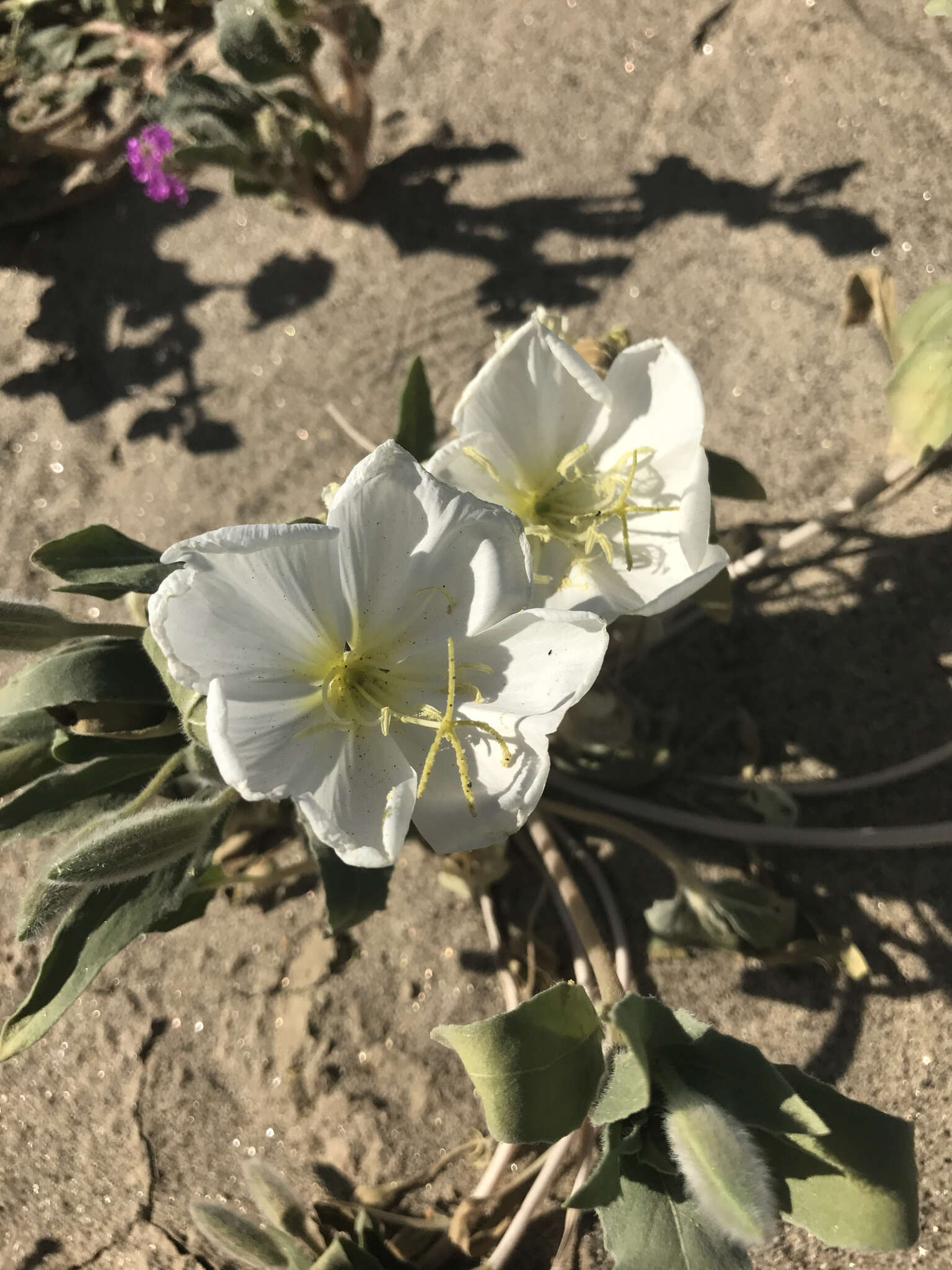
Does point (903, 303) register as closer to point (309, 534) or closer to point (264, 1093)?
point (309, 534)

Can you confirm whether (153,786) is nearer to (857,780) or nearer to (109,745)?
(109,745)

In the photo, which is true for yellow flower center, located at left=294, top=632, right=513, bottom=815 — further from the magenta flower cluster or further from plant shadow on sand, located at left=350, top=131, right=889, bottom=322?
the magenta flower cluster

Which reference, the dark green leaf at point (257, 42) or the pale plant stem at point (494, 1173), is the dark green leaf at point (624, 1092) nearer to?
the pale plant stem at point (494, 1173)

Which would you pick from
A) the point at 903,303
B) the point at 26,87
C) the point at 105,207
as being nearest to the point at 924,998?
the point at 903,303

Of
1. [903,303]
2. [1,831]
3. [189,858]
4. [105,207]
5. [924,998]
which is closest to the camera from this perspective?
[189,858]

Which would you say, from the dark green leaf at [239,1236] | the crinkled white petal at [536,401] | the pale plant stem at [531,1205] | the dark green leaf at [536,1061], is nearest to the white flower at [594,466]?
the crinkled white petal at [536,401]


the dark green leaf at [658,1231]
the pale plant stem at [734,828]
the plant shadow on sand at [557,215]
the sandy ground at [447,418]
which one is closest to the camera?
the dark green leaf at [658,1231]
